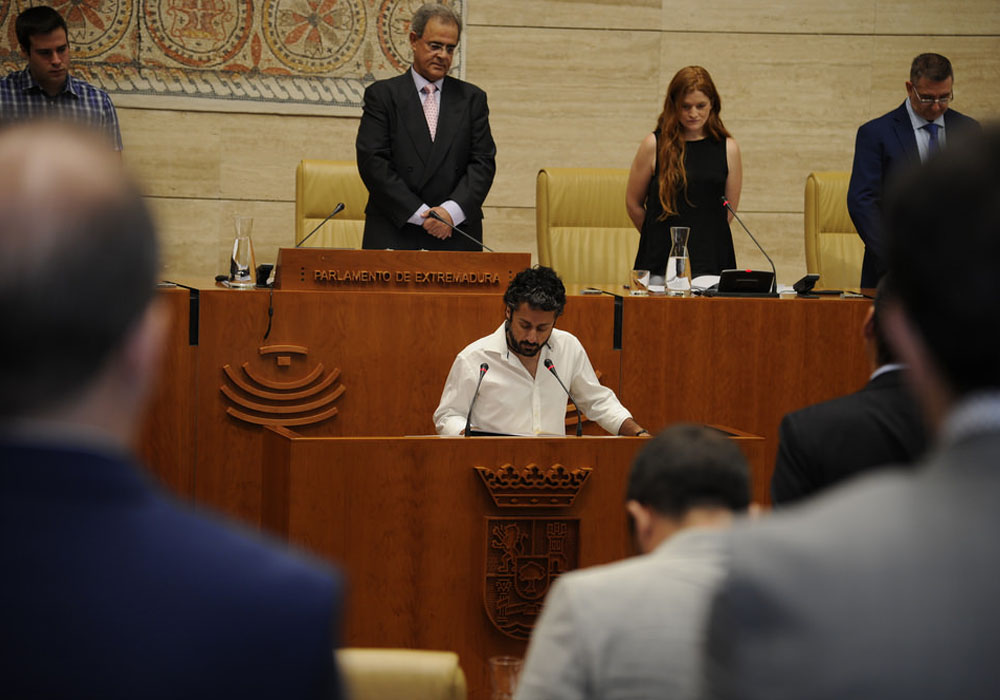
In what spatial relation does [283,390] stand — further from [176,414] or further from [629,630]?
[629,630]

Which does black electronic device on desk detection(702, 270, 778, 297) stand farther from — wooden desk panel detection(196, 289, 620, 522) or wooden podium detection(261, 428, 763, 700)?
wooden podium detection(261, 428, 763, 700)

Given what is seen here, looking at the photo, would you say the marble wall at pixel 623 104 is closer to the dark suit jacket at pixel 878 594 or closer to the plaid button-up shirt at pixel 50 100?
the plaid button-up shirt at pixel 50 100

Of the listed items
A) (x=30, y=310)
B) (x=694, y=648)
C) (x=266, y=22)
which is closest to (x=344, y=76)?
(x=266, y=22)

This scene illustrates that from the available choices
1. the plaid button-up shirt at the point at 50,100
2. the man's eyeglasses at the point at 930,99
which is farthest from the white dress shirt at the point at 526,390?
the man's eyeglasses at the point at 930,99

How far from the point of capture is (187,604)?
0.74 metres

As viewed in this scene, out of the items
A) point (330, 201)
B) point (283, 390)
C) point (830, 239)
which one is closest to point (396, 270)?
point (283, 390)

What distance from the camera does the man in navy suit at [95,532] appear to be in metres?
0.73

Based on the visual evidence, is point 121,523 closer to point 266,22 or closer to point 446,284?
point 446,284

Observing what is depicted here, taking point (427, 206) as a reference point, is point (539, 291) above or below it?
below

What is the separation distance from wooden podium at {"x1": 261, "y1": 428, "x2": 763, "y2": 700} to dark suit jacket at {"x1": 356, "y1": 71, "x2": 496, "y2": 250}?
1.72 metres

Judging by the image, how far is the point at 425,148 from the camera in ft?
16.6

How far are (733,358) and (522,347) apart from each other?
37.6 inches

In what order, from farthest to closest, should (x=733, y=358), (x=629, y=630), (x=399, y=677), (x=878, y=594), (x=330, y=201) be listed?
(x=330, y=201) → (x=733, y=358) → (x=399, y=677) → (x=629, y=630) → (x=878, y=594)

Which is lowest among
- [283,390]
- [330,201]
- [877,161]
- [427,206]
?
[283,390]
